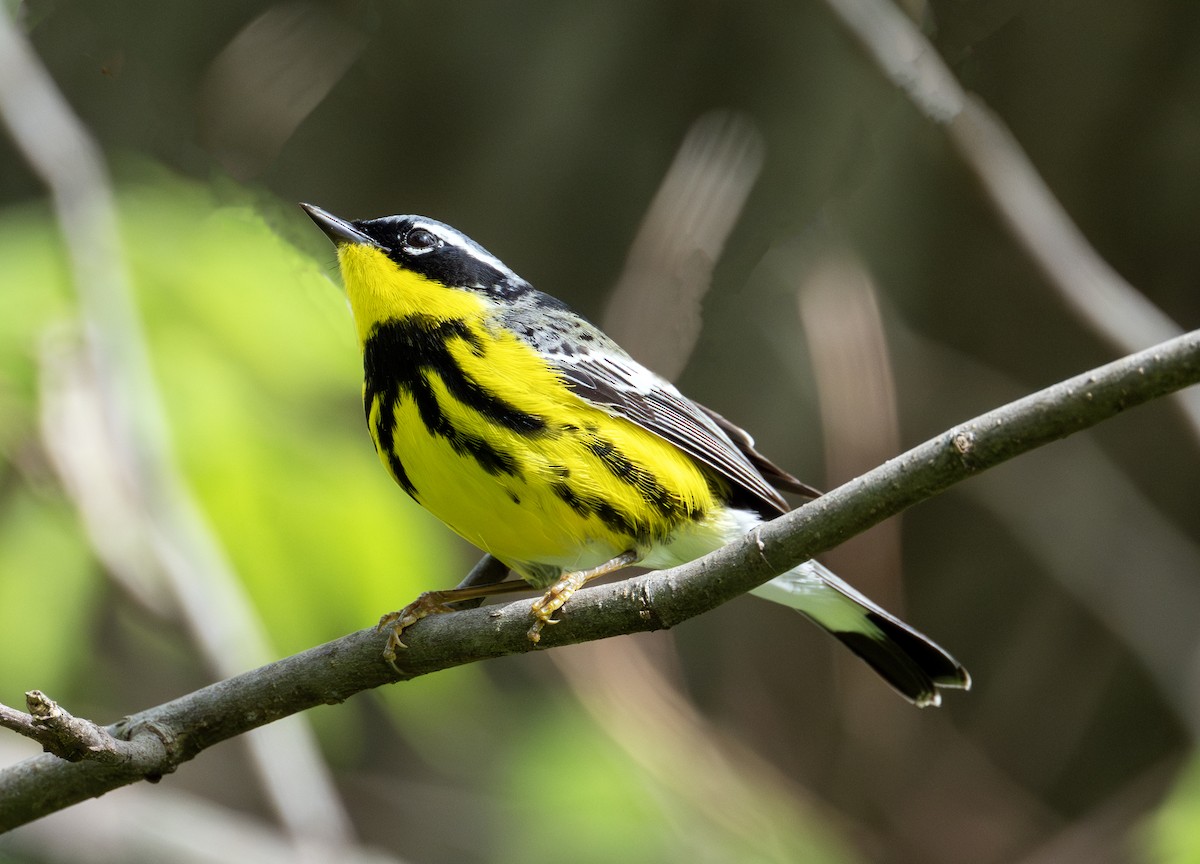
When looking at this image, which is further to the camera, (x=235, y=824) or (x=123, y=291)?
(x=235, y=824)

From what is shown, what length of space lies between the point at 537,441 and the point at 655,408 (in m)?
0.56

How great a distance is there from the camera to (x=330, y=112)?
7062mm

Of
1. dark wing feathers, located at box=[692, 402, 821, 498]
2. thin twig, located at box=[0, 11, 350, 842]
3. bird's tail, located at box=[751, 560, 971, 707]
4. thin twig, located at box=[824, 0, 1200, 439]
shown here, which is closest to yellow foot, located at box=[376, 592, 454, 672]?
thin twig, located at box=[0, 11, 350, 842]

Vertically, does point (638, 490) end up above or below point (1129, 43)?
below

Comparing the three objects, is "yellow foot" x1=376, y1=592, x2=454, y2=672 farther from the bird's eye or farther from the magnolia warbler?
the bird's eye

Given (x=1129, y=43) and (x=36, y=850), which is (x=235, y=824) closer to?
(x=36, y=850)

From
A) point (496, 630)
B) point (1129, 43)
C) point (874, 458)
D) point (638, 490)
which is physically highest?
point (1129, 43)

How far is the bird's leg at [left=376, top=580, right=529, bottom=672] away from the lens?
2.79 metres

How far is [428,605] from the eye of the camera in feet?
11.1

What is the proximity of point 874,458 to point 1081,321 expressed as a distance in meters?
1.26

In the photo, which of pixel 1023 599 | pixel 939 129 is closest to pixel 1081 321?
pixel 939 129

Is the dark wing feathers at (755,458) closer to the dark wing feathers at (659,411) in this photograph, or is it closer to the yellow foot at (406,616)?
the dark wing feathers at (659,411)

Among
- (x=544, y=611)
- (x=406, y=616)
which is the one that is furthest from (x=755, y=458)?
(x=544, y=611)

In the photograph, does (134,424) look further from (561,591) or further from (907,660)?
(907,660)
